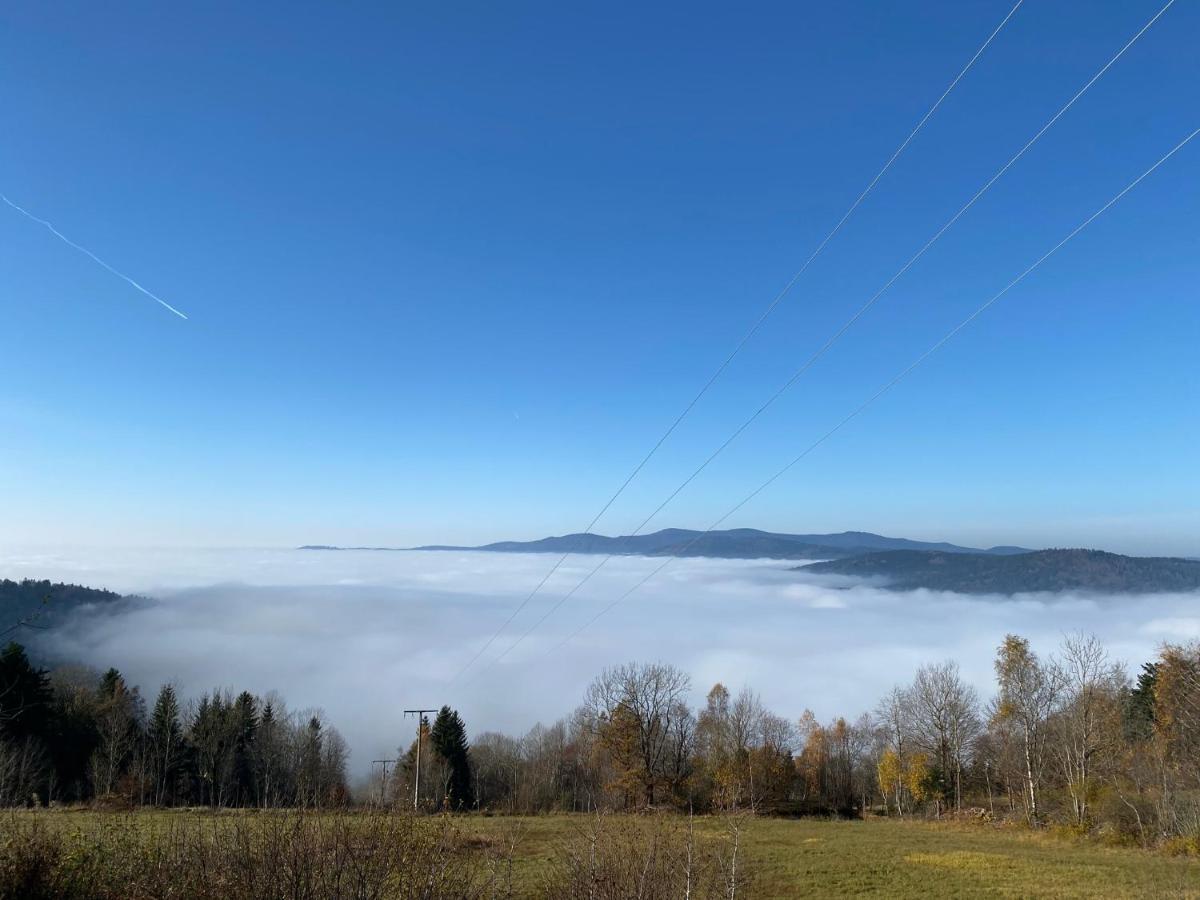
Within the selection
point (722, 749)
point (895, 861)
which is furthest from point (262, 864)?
point (722, 749)

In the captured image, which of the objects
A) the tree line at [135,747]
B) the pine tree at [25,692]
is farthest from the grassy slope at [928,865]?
the pine tree at [25,692]

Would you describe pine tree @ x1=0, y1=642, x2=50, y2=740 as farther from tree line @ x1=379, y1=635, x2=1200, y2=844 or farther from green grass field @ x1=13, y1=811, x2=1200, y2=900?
tree line @ x1=379, y1=635, x2=1200, y2=844

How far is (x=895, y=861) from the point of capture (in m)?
23.1

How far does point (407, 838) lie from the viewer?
8398mm

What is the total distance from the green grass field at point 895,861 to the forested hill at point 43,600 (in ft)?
15.5

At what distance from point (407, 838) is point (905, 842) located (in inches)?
1109

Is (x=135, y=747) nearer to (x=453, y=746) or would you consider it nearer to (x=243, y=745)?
(x=243, y=745)

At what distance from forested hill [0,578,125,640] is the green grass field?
15.5 ft

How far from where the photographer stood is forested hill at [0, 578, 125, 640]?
273 inches

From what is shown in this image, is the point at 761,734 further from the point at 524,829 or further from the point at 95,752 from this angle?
the point at 95,752

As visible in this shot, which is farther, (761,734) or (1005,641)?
(761,734)

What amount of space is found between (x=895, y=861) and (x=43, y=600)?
26.4 m

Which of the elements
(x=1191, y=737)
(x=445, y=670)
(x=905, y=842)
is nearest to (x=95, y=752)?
(x=905, y=842)

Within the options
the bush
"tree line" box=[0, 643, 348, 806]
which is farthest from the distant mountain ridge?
"tree line" box=[0, 643, 348, 806]
